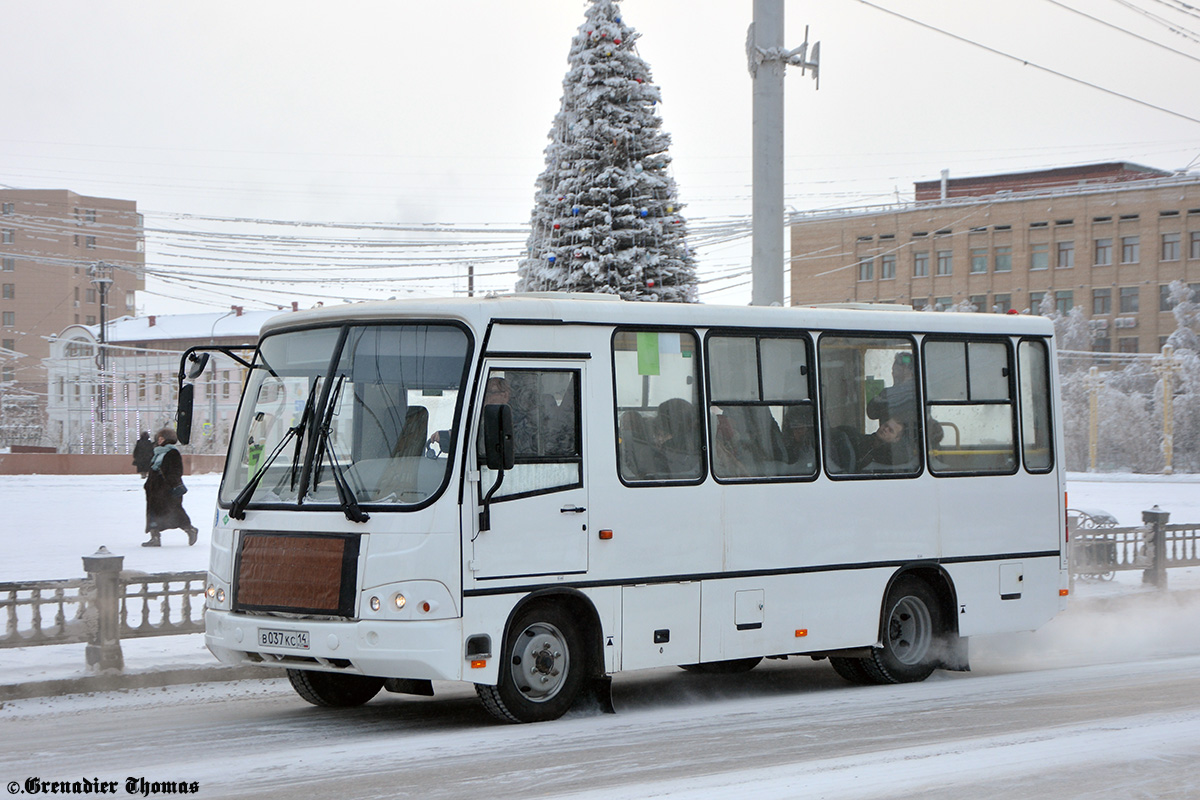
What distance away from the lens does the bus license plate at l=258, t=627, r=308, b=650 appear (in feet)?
28.8

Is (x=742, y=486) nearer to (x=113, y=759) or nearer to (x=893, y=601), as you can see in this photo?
(x=893, y=601)

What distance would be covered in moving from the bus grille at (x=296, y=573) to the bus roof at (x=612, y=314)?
5.08 feet

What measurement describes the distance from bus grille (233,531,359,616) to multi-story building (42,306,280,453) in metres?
45.1

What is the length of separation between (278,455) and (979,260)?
293 feet

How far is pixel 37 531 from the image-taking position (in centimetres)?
2652

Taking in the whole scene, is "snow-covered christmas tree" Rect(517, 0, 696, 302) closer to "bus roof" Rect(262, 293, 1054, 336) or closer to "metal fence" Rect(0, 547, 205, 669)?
"bus roof" Rect(262, 293, 1054, 336)

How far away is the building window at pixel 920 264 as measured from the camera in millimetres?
96250

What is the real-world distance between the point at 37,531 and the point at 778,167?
1767cm

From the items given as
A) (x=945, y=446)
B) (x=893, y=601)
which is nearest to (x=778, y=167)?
(x=945, y=446)

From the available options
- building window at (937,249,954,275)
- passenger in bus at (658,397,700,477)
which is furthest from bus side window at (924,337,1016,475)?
building window at (937,249,954,275)

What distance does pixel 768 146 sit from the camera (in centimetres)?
1555

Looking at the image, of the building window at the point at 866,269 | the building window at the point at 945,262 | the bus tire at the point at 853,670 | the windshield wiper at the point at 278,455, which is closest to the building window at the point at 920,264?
the building window at the point at 945,262

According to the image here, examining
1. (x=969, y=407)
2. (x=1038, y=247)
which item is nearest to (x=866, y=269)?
(x=1038, y=247)

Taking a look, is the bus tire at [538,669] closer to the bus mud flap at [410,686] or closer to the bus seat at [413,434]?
the bus mud flap at [410,686]
